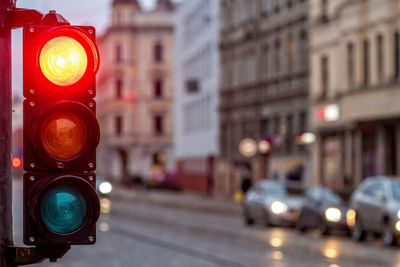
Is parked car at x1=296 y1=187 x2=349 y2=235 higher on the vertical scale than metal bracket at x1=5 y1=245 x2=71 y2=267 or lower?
lower

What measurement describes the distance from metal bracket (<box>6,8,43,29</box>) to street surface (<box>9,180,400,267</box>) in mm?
9438

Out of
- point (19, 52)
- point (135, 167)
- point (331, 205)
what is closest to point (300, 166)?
point (331, 205)

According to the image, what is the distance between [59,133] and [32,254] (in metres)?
0.58

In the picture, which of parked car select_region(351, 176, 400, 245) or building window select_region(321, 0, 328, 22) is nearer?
parked car select_region(351, 176, 400, 245)

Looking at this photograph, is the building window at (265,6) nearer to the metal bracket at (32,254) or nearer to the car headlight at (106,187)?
the car headlight at (106,187)

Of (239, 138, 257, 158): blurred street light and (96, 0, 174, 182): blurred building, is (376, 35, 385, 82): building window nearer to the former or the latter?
(239, 138, 257, 158): blurred street light

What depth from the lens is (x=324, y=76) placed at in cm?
4697

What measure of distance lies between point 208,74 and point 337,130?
78.2 feet

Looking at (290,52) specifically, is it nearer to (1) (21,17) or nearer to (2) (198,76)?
(2) (198,76)

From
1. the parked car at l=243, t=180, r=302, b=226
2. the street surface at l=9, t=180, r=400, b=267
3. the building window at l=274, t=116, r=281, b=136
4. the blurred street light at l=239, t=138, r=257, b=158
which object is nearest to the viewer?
the street surface at l=9, t=180, r=400, b=267

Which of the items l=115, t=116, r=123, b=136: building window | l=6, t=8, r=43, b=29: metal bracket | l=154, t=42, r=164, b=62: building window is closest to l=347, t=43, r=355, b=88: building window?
l=6, t=8, r=43, b=29: metal bracket

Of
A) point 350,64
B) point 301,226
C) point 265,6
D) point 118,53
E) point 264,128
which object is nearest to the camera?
point 301,226

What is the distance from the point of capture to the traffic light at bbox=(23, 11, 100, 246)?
5.12 m

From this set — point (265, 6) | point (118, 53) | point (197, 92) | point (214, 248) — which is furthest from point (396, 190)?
point (118, 53)
